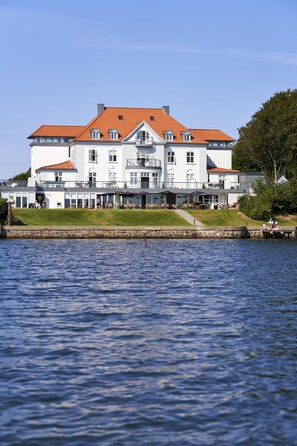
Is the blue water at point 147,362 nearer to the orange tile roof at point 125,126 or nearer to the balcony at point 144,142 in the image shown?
the balcony at point 144,142

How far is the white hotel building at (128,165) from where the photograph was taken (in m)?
105

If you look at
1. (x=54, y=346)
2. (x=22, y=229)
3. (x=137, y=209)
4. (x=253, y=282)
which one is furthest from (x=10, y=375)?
(x=137, y=209)

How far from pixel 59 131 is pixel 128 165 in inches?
649

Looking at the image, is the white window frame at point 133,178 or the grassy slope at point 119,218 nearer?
the grassy slope at point 119,218

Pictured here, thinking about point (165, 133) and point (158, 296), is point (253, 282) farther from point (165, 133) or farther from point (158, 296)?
point (165, 133)

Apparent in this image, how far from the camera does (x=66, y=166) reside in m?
113

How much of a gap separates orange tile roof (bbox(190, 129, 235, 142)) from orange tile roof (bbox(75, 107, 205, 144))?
2178mm

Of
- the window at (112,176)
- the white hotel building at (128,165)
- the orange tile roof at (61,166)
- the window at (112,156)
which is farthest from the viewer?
the window at (112,156)

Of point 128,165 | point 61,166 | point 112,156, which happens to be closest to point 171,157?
point 128,165

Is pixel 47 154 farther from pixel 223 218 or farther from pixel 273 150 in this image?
pixel 223 218

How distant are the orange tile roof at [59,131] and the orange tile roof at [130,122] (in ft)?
14.4

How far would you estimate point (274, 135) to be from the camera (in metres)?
102

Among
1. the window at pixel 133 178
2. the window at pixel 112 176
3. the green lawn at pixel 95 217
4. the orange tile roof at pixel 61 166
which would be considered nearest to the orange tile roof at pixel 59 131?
the orange tile roof at pixel 61 166

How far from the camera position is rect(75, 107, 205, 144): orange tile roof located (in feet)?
376
